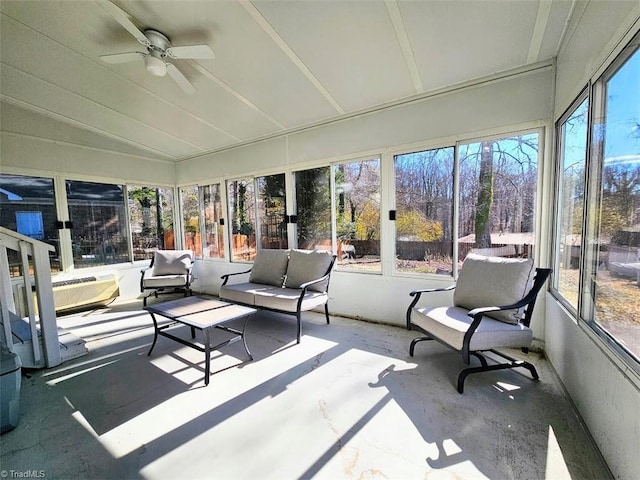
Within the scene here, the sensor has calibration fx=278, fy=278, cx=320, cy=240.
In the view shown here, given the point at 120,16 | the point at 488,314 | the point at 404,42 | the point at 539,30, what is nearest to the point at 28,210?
the point at 120,16

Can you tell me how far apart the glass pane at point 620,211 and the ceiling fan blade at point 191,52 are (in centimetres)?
259

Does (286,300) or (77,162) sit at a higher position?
(77,162)

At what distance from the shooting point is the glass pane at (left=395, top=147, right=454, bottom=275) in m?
2.98

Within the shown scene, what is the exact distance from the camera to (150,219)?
527 cm

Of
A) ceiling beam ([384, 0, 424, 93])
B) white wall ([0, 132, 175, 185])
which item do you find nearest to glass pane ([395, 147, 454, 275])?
ceiling beam ([384, 0, 424, 93])

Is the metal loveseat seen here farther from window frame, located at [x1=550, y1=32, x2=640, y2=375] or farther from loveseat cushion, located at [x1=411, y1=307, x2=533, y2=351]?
window frame, located at [x1=550, y1=32, x2=640, y2=375]

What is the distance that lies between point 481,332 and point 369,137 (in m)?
2.42

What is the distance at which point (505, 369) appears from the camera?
2.22 metres

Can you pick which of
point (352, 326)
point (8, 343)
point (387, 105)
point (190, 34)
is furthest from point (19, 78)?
point (352, 326)

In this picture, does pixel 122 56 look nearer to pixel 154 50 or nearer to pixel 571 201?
pixel 154 50

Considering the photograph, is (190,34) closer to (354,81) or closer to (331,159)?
(354,81)

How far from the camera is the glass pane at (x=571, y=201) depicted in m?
1.90

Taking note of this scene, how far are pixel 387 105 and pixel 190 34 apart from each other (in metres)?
2.05

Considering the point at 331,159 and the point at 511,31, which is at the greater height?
the point at 511,31
